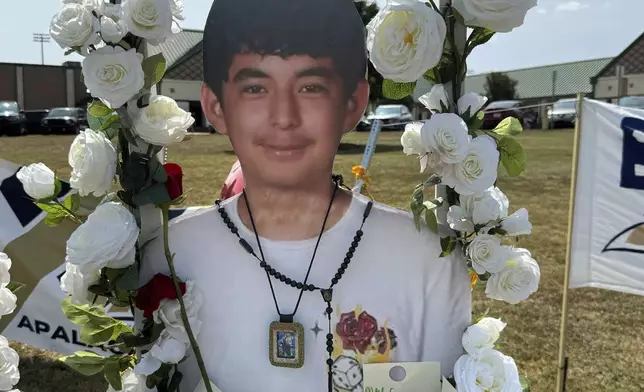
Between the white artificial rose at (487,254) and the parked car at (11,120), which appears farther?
the parked car at (11,120)

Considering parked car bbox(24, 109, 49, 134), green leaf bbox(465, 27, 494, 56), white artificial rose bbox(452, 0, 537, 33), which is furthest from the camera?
parked car bbox(24, 109, 49, 134)

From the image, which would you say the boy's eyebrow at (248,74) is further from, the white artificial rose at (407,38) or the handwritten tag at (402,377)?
the handwritten tag at (402,377)

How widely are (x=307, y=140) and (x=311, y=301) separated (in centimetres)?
44

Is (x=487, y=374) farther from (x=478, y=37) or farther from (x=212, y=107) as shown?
(x=212, y=107)

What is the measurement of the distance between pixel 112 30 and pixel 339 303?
91 centimetres

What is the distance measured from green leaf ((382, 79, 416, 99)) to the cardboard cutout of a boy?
0.41 ft

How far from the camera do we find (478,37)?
156 cm

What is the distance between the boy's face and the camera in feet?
5.41

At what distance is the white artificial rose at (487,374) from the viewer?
5.15 ft

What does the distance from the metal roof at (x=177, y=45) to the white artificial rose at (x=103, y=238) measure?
0.43 metres

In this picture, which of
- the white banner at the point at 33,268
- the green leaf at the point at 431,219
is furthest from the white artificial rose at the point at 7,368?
the white banner at the point at 33,268

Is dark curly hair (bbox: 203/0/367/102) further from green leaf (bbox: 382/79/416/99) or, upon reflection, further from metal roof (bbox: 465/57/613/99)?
metal roof (bbox: 465/57/613/99)

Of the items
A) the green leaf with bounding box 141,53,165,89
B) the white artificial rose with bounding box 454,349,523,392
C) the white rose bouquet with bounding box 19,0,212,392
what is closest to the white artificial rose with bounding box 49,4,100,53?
the white rose bouquet with bounding box 19,0,212,392

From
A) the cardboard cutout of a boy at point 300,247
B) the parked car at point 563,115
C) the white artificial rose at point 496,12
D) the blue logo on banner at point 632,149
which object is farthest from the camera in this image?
the parked car at point 563,115
